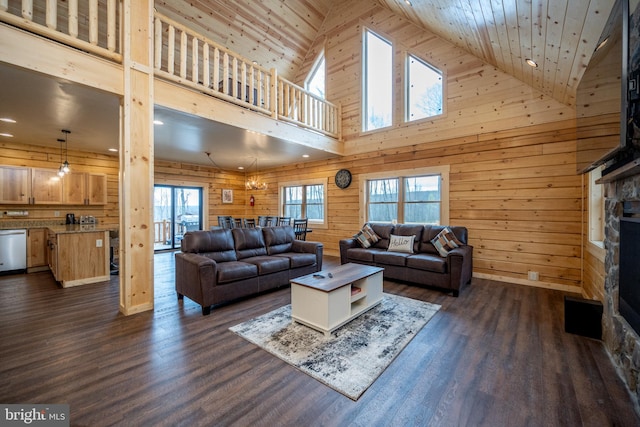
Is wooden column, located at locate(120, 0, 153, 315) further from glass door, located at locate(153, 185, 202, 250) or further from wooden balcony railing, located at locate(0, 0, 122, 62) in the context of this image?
glass door, located at locate(153, 185, 202, 250)

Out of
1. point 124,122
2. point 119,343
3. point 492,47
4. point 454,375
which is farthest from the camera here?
point 492,47

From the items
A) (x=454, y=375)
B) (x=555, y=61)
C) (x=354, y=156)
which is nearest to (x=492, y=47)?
(x=555, y=61)

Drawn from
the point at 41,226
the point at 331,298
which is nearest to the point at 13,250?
the point at 41,226

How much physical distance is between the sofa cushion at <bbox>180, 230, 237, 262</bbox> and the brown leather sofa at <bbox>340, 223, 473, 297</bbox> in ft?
6.84

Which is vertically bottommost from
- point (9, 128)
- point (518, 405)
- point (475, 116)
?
point (518, 405)

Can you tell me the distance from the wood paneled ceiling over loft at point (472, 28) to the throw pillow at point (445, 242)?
241cm

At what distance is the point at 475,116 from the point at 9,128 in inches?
307

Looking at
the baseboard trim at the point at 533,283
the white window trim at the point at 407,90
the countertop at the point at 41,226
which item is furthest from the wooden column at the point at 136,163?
the baseboard trim at the point at 533,283

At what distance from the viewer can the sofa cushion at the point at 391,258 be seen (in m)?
4.22

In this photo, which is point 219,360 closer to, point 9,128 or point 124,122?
point 124,122

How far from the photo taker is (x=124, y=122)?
2992mm

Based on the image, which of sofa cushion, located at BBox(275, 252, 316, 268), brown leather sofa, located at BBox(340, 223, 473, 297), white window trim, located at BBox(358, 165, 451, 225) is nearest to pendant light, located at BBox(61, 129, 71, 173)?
sofa cushion, located at BBox(275, 252, 316, 268)

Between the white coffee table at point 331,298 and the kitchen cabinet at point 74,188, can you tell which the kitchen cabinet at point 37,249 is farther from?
the white coffee table at point 331,298

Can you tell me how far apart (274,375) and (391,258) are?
9.25ft
